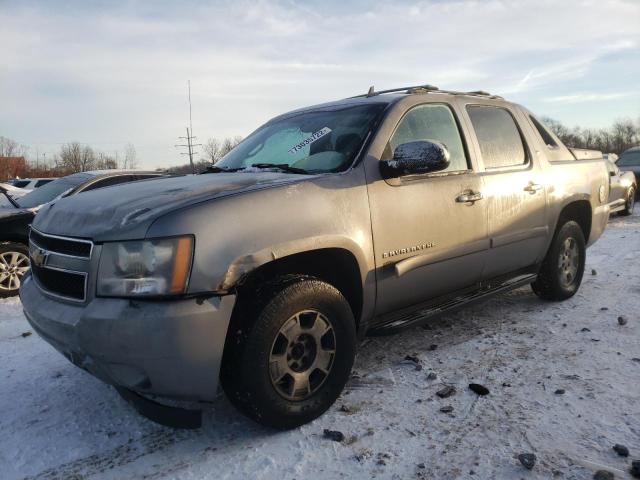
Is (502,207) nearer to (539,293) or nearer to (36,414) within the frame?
(539,293)

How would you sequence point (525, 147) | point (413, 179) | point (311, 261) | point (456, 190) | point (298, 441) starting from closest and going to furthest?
point (298, 441), point (311, 261), point (413, 179), point (456, 190), point (525, 147)

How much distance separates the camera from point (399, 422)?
2.71 m

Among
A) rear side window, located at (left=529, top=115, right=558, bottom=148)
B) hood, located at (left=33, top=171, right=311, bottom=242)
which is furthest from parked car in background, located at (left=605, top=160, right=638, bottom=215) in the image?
hood, located at (left=33, top=171, right=311, bottom=242)

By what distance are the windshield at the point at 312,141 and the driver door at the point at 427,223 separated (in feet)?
0.65

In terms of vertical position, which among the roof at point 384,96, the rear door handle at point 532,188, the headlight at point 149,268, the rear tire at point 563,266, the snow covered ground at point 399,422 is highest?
the roof at point 384,96

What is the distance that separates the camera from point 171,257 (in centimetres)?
222

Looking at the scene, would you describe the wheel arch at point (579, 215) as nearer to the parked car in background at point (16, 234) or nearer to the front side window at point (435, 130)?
the front side window at point (435, 130)

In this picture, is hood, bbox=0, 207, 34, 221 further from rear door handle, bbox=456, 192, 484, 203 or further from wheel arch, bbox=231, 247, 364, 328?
rear door handle, bbox=456, 192, 484, 203

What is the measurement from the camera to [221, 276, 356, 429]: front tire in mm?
2428

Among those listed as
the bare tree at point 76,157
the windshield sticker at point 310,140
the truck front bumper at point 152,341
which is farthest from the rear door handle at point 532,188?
the bare tree at point 76,157

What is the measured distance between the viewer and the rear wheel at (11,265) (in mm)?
5895

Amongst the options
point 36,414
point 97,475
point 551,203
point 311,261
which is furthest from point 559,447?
point 36,414

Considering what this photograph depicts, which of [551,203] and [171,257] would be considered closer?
[171,257]

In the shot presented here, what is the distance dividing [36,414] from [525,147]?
402 centimetres
